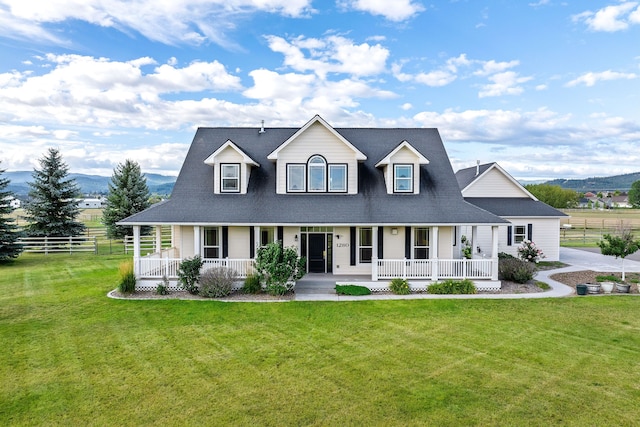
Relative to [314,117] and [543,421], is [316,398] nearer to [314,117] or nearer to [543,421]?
[543,421]

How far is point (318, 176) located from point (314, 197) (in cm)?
107

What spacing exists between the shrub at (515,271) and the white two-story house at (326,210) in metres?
1.37

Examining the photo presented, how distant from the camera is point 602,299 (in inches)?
571

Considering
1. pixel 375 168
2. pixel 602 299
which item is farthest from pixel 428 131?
pixel 602 299

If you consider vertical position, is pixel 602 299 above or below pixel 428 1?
Result: below

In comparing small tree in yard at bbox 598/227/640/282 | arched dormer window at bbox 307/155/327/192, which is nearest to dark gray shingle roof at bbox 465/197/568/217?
small tree in yard at bbox 598/227/640/282

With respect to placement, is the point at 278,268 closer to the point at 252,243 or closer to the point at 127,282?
the point at 252,243

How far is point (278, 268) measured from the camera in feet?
47.8

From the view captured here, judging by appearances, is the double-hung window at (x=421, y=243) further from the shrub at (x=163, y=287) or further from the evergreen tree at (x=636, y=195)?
the evergreen tree at (x=636, y=195)

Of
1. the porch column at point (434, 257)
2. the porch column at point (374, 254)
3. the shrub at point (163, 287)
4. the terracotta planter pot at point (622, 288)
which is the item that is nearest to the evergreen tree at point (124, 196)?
the shrub at point (163, 287)

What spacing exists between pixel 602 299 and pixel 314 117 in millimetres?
13769

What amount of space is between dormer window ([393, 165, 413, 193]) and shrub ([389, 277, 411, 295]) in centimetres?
442

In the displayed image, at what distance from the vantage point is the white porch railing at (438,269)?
16062 millimetres

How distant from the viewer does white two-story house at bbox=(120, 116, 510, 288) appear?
16.2 metres
